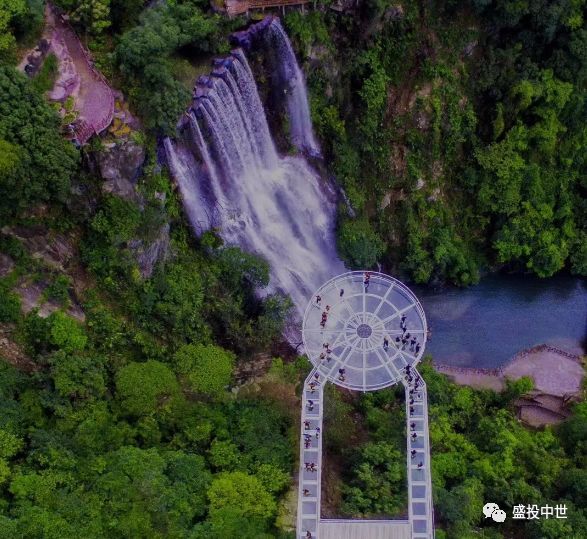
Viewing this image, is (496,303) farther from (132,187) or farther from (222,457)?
(132,187)

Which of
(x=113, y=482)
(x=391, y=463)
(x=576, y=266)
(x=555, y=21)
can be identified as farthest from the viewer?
(x=576, y=266)

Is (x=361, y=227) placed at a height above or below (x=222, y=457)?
above

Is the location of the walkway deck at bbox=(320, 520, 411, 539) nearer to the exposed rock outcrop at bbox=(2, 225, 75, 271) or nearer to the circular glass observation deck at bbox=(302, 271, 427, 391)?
the circular glass observation deck at bbox=(302, 271, 427, 391)

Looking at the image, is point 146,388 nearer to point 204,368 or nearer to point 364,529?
point 204,368

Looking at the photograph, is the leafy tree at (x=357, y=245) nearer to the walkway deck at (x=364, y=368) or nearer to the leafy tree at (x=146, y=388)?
the walkway deck at (x=364, y=368)

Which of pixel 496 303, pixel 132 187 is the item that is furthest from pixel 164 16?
pixel 496 303

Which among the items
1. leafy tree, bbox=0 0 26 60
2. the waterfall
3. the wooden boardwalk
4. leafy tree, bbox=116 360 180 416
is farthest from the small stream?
leafy tree, bbox=0 0 26 60
